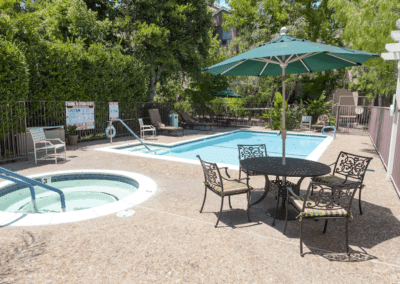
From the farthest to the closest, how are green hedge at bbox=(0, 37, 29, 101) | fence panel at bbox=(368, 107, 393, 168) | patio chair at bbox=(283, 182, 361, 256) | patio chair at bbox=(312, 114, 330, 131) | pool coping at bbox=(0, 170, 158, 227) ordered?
patio chair at bbox=(312, 114, 330, 131)
green hedge at bbox=(0, 37, 29, 101)
fence panel at bbox=(368, 107, 393, 168)
pool coping at bbox=(0, 170, 158, 227)
patio chair at bbox=(283, 182, 361, 256)

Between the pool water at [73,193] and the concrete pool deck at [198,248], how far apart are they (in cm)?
161

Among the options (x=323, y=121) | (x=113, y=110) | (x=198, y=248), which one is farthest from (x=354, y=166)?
(x=323, y=121)

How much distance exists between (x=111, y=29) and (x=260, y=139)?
10.8m

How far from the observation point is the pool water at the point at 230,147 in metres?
10.8

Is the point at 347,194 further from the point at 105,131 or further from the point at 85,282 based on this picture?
the point at 105,131

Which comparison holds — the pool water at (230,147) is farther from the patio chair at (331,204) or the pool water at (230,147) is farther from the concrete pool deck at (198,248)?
the patio chair at (331,204)

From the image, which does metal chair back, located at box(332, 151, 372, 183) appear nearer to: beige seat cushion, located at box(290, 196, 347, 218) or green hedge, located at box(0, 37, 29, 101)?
beige seat cushion, located at box(290, 196, 347, 218)

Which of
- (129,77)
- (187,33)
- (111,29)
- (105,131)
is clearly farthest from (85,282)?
(187,33)

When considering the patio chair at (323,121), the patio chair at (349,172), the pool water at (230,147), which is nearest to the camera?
the patio chair at (349,172)

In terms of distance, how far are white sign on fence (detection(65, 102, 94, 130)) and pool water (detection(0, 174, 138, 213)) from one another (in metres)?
5.34

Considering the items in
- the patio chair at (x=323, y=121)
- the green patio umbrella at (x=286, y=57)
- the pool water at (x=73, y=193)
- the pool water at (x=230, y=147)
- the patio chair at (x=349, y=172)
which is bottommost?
the pool water at (x=73, y=193)

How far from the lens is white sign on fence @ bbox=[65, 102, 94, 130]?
11308mm

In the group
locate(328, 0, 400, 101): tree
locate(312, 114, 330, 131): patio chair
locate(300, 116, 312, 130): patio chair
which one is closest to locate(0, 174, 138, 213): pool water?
locate(328, 0, 400, 101): tree

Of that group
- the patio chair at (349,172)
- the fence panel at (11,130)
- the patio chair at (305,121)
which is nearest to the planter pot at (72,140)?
the fence panel at (11,130)
